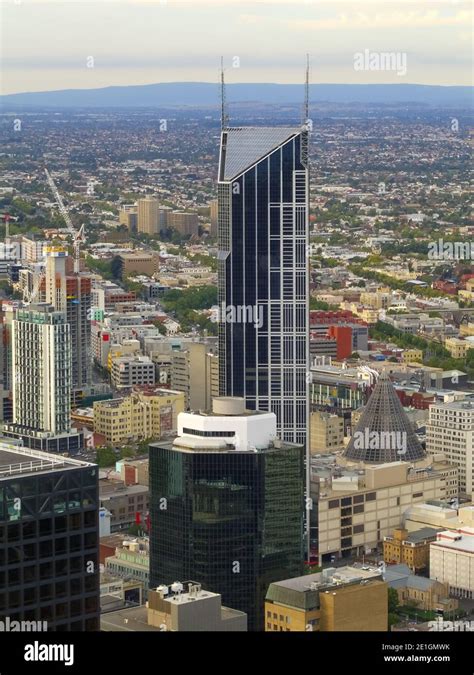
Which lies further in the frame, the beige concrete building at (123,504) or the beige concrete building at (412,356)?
the beige concrete building at (412,356)

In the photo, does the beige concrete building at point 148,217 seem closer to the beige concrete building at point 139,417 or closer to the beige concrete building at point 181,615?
the beige concrete building at point 139,417

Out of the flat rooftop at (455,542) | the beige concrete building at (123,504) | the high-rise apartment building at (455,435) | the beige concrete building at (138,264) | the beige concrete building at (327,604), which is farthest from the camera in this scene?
the beige concrete building at (138,264)

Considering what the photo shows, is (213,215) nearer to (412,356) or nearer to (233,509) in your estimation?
(412,356)

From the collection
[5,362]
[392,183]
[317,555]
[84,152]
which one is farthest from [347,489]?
[84,152]

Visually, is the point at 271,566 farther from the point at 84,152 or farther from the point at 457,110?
the point at 84,152

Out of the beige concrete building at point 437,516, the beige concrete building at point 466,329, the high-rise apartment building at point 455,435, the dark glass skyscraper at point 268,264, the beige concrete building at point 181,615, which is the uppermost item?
the dark glass skyscraper at point 268,264

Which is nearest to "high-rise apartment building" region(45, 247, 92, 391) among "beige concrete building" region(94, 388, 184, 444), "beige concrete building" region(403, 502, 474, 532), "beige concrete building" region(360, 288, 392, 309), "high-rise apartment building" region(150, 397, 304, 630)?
"beige concrete building" region(94, 388, 184, 444)

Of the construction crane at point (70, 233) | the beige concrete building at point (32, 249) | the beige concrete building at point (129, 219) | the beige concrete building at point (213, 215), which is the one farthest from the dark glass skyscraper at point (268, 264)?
the beige concrete building at point (129, 219)
